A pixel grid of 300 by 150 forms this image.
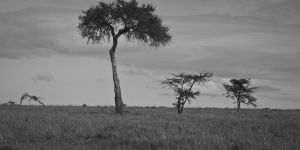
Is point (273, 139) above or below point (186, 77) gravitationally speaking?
below

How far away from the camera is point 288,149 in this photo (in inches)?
344

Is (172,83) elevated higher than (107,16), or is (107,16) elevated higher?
(107,16)

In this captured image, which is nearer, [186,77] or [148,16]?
[148,16]

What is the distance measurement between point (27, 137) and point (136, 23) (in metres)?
21.2

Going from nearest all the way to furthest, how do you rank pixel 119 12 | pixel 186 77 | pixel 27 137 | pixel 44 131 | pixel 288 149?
pixel 288 149
pixel 27 137
pixel 44 131
pixel 119 12
pixel 186 77

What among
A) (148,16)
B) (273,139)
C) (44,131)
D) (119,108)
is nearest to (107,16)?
(148,16)

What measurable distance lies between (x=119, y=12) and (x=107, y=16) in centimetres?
127

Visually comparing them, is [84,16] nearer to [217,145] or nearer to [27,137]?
[27,137]

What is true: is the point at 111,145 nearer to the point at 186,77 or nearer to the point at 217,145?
the point at 217,145

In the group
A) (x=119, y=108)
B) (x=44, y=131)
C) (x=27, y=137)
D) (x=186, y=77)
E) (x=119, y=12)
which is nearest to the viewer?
(x=27, y=137)

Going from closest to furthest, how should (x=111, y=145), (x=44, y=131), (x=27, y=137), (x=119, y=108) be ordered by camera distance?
(x=111, y=145), (x=27, y=137), (x=44, y=131), (x=119, y=108)

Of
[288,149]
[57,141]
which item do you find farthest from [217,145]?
[57,141]

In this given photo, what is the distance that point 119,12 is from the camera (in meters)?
30.3

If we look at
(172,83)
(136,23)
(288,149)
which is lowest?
(288,149)
